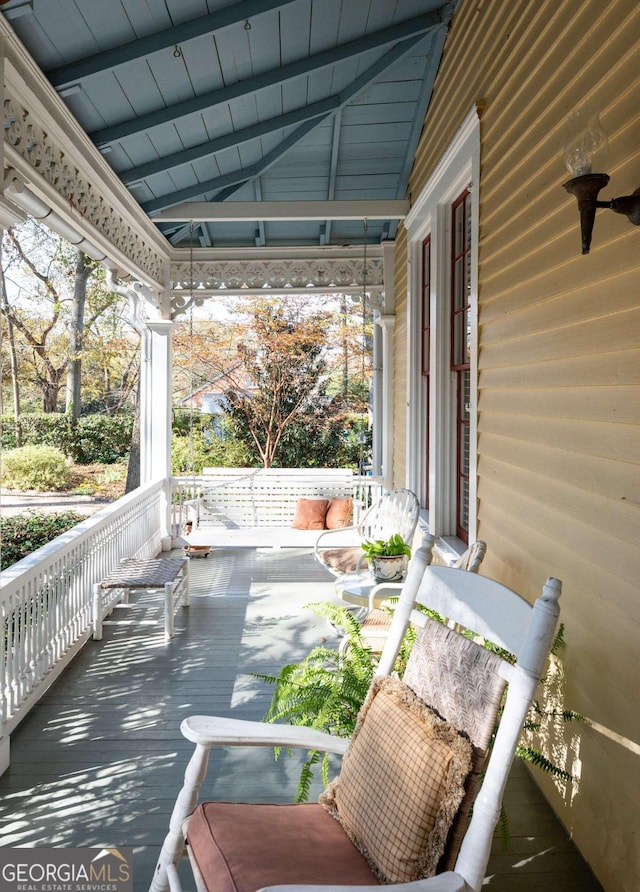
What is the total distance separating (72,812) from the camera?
2.67 meters

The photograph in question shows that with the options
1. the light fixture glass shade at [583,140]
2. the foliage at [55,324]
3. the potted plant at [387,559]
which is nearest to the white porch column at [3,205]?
the light fixture glass shade at [583,140]

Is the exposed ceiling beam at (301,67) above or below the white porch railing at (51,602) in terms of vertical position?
above

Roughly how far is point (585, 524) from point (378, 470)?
21.5 feet

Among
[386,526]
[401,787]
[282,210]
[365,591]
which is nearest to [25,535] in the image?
[386,526]

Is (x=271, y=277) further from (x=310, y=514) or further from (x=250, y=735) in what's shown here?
(x=250, y=735)

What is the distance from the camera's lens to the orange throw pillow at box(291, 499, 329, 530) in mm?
8211

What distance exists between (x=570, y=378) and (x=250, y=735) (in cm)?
152

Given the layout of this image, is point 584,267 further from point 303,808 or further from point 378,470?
point 378,470

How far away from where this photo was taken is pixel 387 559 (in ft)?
14.0

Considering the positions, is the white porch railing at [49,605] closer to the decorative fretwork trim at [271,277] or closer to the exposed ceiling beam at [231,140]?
the exposed ceiling beam at [231,140]

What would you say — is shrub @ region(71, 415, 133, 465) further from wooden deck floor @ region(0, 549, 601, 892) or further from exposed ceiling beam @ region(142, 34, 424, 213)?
wooden deck floor @ region(0, 549, 601, 892)

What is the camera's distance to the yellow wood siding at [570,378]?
2.02 metres

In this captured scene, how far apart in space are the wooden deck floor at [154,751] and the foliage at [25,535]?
6.26ft

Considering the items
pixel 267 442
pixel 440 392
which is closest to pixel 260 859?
pixel 440 392
